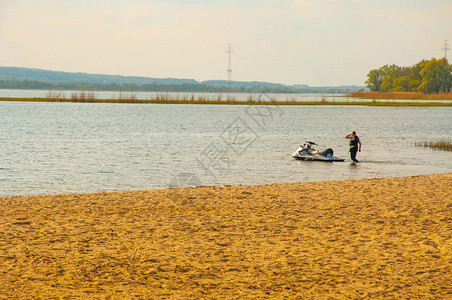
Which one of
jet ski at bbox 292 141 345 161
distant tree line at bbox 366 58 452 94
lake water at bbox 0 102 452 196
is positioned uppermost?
distant tree line at bbox 366 58 452 94

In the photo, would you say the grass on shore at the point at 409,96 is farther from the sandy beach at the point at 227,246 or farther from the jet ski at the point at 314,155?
the sandy beach at the point at 227,246

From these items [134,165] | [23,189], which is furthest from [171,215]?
[134,165]

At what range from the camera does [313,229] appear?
11.0 meters

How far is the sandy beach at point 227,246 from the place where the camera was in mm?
7398

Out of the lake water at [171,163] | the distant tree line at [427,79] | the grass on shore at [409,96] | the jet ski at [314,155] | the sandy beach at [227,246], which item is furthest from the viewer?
the distant tree line at [427,79]

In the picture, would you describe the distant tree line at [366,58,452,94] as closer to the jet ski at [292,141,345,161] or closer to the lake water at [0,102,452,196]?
the lake water at [0,102,452,196]

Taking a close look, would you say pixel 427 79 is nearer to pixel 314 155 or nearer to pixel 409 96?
pixel 409 96

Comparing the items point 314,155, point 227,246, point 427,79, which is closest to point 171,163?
point 314,155

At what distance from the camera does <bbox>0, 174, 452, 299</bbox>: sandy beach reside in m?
7.40

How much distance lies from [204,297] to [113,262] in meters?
2.24

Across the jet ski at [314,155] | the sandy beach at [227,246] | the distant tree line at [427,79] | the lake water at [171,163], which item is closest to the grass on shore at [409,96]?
the distant tree line at [427,79]

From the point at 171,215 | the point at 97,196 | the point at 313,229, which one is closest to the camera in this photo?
the point at 313,229

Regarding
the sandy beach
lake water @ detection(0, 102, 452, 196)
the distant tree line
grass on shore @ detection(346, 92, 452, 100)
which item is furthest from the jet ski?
the distant tree line

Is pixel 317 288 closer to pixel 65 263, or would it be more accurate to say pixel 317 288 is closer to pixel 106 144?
pixel 65 263
